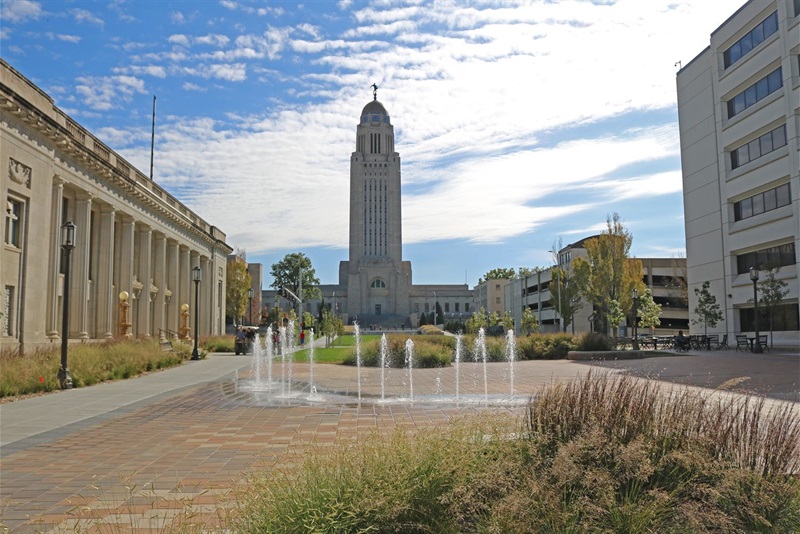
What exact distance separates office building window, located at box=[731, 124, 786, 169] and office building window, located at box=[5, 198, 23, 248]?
136ft

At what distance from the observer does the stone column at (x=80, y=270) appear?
33.1 m

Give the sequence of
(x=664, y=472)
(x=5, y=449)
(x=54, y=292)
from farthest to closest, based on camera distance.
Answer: (x=54, y=292)
(x=5, y=449)
(x=664, y=472)

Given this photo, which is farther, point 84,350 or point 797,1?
point 797,1

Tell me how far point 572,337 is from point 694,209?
20.9m

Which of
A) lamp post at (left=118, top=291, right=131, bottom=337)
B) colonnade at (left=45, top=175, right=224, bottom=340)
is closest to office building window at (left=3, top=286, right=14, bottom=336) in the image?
colonnade at (left=45, top=175, right=224, bottom=340)

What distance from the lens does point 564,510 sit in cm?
396

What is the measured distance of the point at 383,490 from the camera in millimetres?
3938

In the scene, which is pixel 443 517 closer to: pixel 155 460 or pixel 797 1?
pixel 155 460

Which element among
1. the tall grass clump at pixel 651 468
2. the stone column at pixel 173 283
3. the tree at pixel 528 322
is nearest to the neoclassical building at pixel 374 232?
the tree at pixel 528 322

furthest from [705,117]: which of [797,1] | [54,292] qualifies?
[54,292]

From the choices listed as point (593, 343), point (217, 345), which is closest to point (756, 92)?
point (593, 343)

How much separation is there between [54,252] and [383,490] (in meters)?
30.4

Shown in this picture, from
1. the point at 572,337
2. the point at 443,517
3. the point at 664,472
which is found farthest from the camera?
the point at 572,337

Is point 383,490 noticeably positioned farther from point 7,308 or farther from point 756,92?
point 756,92
